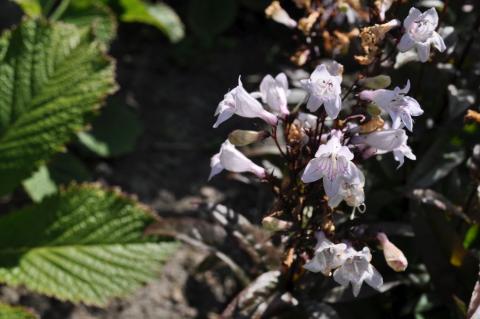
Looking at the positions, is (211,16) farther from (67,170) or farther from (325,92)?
(325,92)

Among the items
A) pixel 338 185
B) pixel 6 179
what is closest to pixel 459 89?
pixel 338 185

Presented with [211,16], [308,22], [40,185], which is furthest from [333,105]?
[211,16]

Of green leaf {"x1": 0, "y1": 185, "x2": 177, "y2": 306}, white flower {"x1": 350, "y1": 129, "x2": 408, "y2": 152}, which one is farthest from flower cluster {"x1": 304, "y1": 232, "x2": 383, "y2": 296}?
green leaf {"x1": 0, "y1": 185, "x2": 177, "y2": 306}

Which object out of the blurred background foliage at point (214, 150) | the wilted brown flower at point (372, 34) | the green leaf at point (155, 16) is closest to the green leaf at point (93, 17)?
the blurred background foliage at point (214, 150)

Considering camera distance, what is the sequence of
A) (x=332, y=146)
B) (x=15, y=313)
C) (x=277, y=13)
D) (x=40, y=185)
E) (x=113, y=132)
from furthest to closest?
(x=113, y=132) → (x=40, y=185) → (x=15, y=313) → (x=277, y=13) → (x=332, y=146)

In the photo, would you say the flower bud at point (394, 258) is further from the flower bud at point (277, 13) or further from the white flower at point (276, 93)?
the flower bud at point (277, 13)

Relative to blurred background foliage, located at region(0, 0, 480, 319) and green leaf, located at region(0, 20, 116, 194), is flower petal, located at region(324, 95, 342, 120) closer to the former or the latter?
blurred background foliage, located at region(0, 0, 480, 319)
